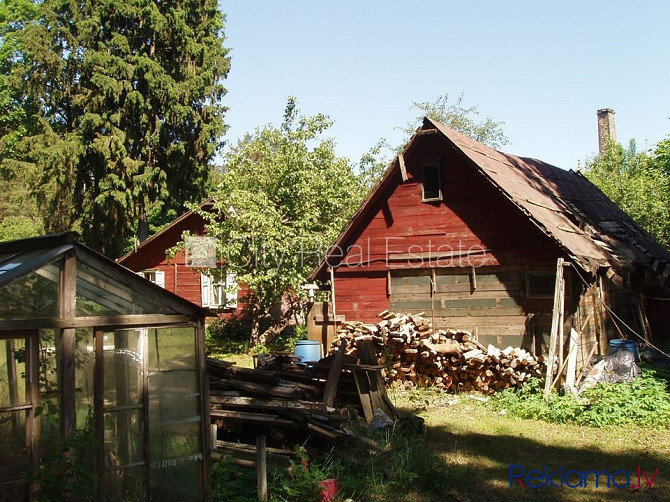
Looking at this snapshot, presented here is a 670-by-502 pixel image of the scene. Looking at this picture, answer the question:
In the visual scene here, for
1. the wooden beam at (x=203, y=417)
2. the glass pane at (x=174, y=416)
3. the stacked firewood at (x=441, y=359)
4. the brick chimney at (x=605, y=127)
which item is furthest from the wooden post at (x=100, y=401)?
the brick chimney at (x=605, y=127)

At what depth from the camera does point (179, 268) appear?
84.6ft

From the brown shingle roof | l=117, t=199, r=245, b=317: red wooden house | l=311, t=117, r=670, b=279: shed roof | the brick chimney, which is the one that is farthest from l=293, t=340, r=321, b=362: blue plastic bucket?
the brick chimney

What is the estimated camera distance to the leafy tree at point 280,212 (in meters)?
18.5

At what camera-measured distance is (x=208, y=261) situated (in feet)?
62.9

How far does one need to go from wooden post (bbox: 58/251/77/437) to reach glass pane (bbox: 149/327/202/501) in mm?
799

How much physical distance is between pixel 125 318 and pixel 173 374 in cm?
82

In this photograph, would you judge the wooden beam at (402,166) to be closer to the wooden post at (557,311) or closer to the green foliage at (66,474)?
the wooden post at (557,311)

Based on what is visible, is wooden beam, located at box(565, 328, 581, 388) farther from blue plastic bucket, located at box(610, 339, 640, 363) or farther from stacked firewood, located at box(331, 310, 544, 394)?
blue plastic bucket, located at box(610, 339, 640, 363)

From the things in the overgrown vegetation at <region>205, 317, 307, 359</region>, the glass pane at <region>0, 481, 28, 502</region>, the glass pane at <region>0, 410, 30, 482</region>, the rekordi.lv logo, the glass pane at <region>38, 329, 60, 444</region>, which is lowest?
the rekordi.lv logo

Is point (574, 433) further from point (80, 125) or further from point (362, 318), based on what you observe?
point (80, 125)

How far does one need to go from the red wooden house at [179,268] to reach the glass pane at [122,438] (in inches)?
694

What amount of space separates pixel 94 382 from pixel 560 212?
11.9 meters

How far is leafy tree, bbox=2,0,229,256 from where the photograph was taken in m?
25.0

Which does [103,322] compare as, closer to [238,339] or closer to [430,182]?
[430,182]
